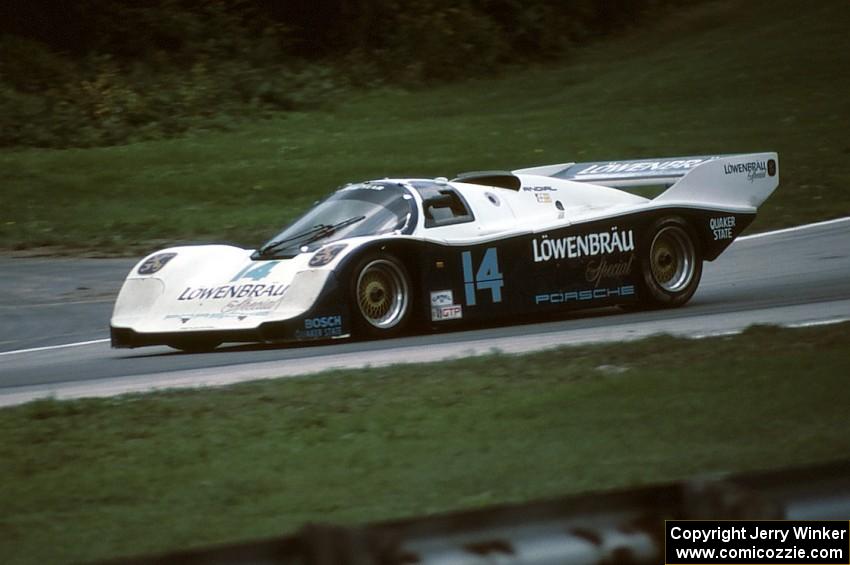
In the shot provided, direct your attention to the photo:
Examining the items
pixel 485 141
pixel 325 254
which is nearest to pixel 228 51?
pixel 485 141

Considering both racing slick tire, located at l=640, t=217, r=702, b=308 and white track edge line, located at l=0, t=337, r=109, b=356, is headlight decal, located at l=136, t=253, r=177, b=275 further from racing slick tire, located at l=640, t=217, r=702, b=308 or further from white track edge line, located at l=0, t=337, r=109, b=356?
racing slick tire, located at l=640, t=217, r=702, b=308

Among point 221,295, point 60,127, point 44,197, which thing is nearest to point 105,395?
point 221,295

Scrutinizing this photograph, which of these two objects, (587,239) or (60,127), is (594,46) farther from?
(587,239)

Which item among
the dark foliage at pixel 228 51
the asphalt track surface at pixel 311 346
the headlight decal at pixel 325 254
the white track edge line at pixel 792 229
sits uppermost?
the dark foliage at pixel 228 51

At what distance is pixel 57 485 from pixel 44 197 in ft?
46.2

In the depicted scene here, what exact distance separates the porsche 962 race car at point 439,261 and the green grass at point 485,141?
4754 mm

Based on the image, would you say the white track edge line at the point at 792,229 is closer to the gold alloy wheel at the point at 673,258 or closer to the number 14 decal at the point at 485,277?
the gold alloy wheel at the point at 673,258

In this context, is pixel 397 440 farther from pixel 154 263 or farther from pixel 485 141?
pixel 485 141

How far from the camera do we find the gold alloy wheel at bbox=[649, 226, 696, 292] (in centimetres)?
1275

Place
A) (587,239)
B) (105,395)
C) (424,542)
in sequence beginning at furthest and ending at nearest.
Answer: (587,239), (105,395), (424,542)

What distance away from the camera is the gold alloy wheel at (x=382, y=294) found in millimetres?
11078

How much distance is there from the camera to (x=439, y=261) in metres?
11.4

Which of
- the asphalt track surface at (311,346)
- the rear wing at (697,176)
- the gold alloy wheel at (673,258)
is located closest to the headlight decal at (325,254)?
the asphalt track surface at (311,346)

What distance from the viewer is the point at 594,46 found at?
1368 inches
